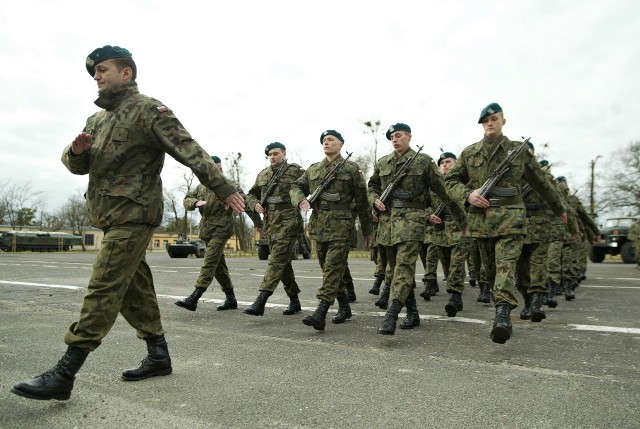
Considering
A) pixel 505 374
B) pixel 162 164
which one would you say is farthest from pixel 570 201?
pixel 162 164

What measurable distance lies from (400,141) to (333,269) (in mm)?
1585

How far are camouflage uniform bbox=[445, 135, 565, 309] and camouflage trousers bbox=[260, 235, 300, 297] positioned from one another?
213 cm

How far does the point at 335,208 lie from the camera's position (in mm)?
5707

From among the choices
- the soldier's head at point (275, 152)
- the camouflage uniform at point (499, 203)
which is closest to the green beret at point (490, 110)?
the camouflage uniform at point (499, 203)

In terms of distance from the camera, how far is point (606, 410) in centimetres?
265

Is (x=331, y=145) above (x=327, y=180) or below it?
above

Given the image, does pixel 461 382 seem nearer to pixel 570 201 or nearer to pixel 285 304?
pixel 285 304

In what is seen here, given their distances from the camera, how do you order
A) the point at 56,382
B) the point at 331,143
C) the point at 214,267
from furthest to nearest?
the point at 214,267, the point at 331,143, the point at 56,382

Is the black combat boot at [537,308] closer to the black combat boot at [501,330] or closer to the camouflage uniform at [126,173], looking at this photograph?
the black combat boot at [501,330]

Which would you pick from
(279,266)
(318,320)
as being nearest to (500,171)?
(318,320)

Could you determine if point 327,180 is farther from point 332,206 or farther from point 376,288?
point 376,288

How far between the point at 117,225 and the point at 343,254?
2.88 meters

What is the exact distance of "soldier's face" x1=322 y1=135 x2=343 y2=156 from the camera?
5.87m

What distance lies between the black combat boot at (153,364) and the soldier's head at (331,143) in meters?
3.14
